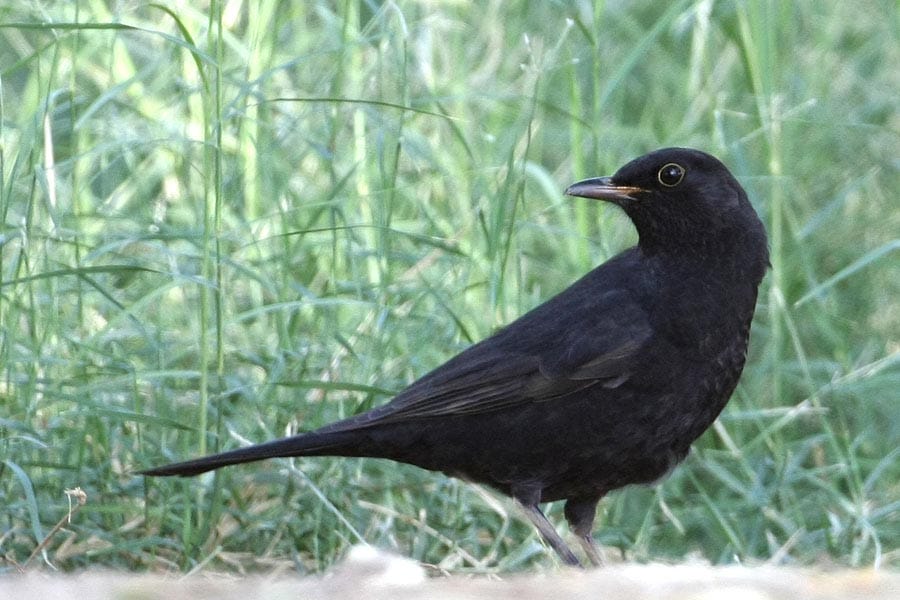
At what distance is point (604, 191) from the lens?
424 cm

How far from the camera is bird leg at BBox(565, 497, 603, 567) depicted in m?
4.20

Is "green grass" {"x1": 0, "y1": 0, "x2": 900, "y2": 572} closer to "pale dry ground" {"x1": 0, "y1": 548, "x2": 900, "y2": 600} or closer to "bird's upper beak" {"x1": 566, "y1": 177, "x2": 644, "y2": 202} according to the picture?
"bird's upper beak" {"x1": 566, "y1": 177, "x2": 644, "y2": 202}

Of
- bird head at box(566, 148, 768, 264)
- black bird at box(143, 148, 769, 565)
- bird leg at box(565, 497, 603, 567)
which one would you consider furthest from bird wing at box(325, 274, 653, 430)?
bird leg at box(565, 497, 603, 567)

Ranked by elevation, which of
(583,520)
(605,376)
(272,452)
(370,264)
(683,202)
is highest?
(683,202)

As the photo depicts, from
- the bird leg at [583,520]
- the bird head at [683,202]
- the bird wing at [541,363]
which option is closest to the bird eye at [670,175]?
the bird head at [683,202]

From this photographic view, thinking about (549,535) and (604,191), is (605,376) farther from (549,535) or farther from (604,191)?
(604,191)

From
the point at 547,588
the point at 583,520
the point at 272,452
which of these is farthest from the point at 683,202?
the point at 547,588

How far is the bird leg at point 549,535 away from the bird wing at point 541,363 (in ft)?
0.91

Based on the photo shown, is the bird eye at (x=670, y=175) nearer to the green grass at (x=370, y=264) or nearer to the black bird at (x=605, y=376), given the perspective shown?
the black bird at (x=605, y=376)

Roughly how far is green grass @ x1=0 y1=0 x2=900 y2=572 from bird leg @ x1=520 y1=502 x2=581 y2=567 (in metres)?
0.12

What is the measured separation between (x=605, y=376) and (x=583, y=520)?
18.8 inches

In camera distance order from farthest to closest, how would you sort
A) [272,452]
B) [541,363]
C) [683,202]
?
[683,202] < [541,363] < [272,452]

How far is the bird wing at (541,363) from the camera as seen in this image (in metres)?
3.98

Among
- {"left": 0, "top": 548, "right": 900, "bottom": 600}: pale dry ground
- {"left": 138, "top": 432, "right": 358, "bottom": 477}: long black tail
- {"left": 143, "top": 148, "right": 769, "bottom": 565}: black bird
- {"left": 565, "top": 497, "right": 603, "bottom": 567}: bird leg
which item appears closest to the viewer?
{"left": 0, "top": 548, "right": 900, "bottom": 600}: pale dry ground
